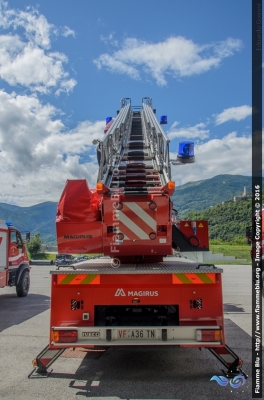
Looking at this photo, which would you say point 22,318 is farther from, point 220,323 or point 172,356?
point 220,323

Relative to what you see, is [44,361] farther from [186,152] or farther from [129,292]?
[186,152]

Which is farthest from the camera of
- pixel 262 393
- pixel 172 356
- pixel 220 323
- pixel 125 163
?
pixel 125 163

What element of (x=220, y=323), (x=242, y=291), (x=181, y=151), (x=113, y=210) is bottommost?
(x=242, y=291)

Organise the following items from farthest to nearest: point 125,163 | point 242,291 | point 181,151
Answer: point 242,291, point 181,151, point 125,163

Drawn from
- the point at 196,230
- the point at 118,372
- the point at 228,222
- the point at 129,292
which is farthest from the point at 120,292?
the point at 228,222

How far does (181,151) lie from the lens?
32.3 ft

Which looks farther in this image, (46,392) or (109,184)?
(109,184)

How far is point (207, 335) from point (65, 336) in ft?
6.09

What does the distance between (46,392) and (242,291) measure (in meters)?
11.1

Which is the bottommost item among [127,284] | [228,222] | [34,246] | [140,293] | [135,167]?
[34,246]

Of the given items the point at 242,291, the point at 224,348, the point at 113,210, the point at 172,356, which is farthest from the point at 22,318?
the point at 242,291

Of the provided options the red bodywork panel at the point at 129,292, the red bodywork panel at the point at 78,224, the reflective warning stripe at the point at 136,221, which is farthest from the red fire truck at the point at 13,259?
the reflective warning stripe at the point at 136,221

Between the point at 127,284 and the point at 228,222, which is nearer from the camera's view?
the point at 127,284

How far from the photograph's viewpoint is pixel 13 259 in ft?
41.3
